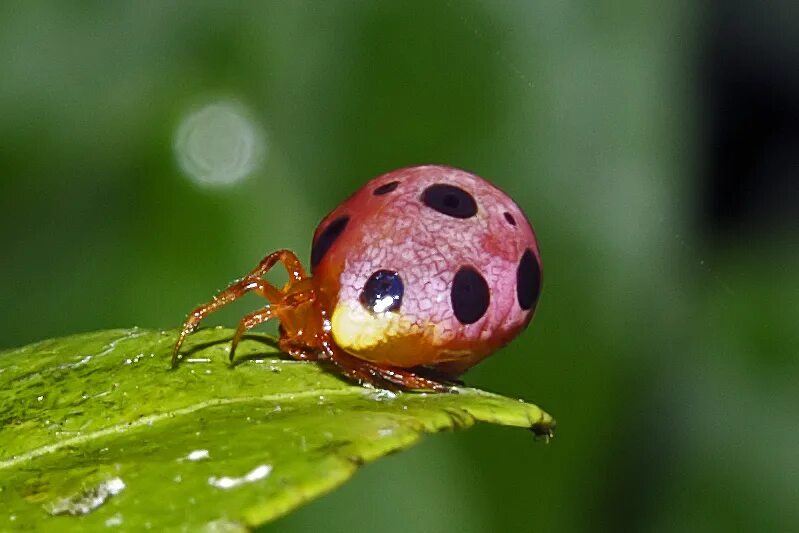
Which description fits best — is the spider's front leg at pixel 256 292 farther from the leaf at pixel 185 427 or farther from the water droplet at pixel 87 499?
the water droplet at pixel 87 499

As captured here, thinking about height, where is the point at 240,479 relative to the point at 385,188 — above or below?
below

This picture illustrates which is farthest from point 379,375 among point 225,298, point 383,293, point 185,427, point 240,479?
point 240,479

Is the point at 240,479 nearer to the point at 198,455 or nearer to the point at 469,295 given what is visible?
the point at 198,455

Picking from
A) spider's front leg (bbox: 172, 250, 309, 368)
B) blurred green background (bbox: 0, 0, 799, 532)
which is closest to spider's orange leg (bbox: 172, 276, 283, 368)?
spider's front leg (bbox: 172, 250, 309, 368)

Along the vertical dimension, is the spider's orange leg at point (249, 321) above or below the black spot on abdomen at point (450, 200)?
below

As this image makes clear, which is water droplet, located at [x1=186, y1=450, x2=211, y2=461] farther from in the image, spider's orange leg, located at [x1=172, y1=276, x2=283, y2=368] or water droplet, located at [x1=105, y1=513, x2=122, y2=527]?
spider's orange leg, located at [x1=172, y1=276, x2=283, y2=368]

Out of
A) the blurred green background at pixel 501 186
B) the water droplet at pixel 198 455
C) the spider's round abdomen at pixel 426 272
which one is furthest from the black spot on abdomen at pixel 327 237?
the blurred green background at pixel 501 186

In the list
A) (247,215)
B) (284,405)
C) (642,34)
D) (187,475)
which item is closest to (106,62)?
(247,215)
